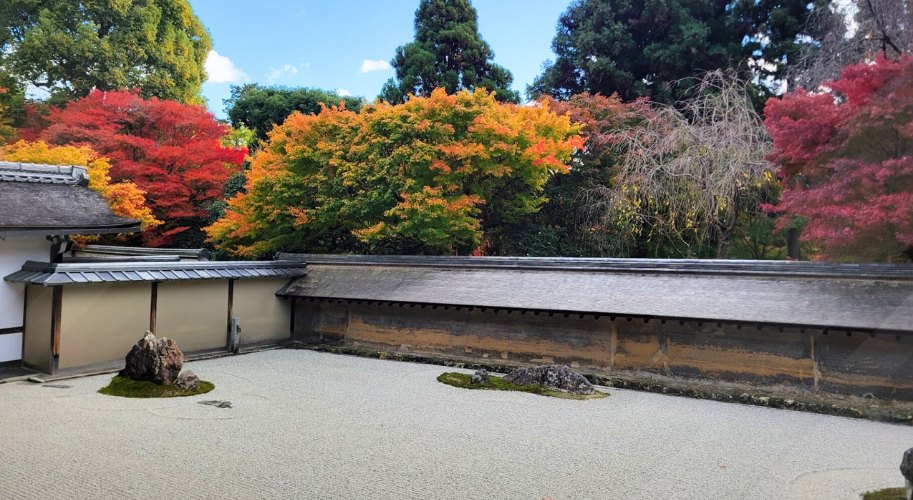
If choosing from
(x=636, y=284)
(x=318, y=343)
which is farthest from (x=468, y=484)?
(x=318, y=343)

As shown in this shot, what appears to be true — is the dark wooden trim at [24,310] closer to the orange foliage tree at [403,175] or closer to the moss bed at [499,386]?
the orange foliage tree at [403,175]

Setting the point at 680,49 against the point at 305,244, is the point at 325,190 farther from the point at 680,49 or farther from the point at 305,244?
the point at 680,49

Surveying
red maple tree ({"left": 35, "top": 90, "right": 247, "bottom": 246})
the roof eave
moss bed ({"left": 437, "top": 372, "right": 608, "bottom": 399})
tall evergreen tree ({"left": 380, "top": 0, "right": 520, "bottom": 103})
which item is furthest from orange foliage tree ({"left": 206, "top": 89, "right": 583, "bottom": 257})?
tall evergreen tree ({"left": 380, "top": 0, "right": 520, "bottom": 103})

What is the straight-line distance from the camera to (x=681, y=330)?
28.2 ft

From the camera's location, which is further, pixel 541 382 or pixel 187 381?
pixel 541 382

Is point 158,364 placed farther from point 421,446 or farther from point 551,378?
point 551,378

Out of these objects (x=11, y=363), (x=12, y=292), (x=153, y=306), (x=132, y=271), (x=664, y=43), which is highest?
(x=664, y=43)

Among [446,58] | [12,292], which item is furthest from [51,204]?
[446,58]

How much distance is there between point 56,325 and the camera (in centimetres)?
864

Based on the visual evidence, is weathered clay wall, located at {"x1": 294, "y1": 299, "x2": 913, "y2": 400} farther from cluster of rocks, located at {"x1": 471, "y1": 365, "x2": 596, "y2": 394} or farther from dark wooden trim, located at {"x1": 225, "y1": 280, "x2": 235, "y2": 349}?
→ dark wooden trim, located at {"x1": 225, "y1": 280, "x2": 235, "y2": 349}

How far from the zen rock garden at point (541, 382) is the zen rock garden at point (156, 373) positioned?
3703mm

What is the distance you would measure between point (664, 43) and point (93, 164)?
65.1ft

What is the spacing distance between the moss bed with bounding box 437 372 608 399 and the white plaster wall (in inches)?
274

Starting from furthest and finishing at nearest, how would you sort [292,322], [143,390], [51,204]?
[292,322]
[51,204]
[143,390]
